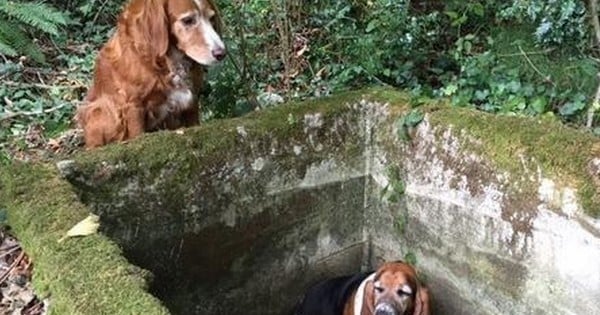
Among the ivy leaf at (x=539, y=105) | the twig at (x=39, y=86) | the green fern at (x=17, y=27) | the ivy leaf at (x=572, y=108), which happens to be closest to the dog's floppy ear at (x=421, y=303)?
the ivy leaf at (x=539, y=105)

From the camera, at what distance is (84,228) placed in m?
2.96

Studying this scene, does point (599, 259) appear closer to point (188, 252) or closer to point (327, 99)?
point (327, 99)

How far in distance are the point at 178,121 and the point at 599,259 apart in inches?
97.1

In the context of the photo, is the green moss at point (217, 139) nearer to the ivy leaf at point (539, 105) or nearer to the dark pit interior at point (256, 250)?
the dark pit interior at point (256, 250)

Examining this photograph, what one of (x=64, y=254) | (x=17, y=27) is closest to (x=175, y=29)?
(x=17, y=27)

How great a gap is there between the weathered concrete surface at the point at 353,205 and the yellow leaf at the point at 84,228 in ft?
2.01

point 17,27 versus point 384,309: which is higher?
point 17,27

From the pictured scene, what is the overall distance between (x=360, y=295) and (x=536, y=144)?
1.41 m

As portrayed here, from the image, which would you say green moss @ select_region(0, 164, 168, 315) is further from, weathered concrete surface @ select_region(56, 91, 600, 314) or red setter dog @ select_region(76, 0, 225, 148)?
red setter dog @ select_region(76, 0, 225, 148)

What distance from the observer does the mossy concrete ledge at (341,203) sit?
12.5 ft

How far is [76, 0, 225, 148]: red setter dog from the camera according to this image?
4250 millimetres

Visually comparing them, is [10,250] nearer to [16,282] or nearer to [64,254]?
[16,282]

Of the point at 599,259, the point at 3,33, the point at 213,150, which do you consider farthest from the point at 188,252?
the point at 599,259

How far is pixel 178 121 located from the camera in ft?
15.0
